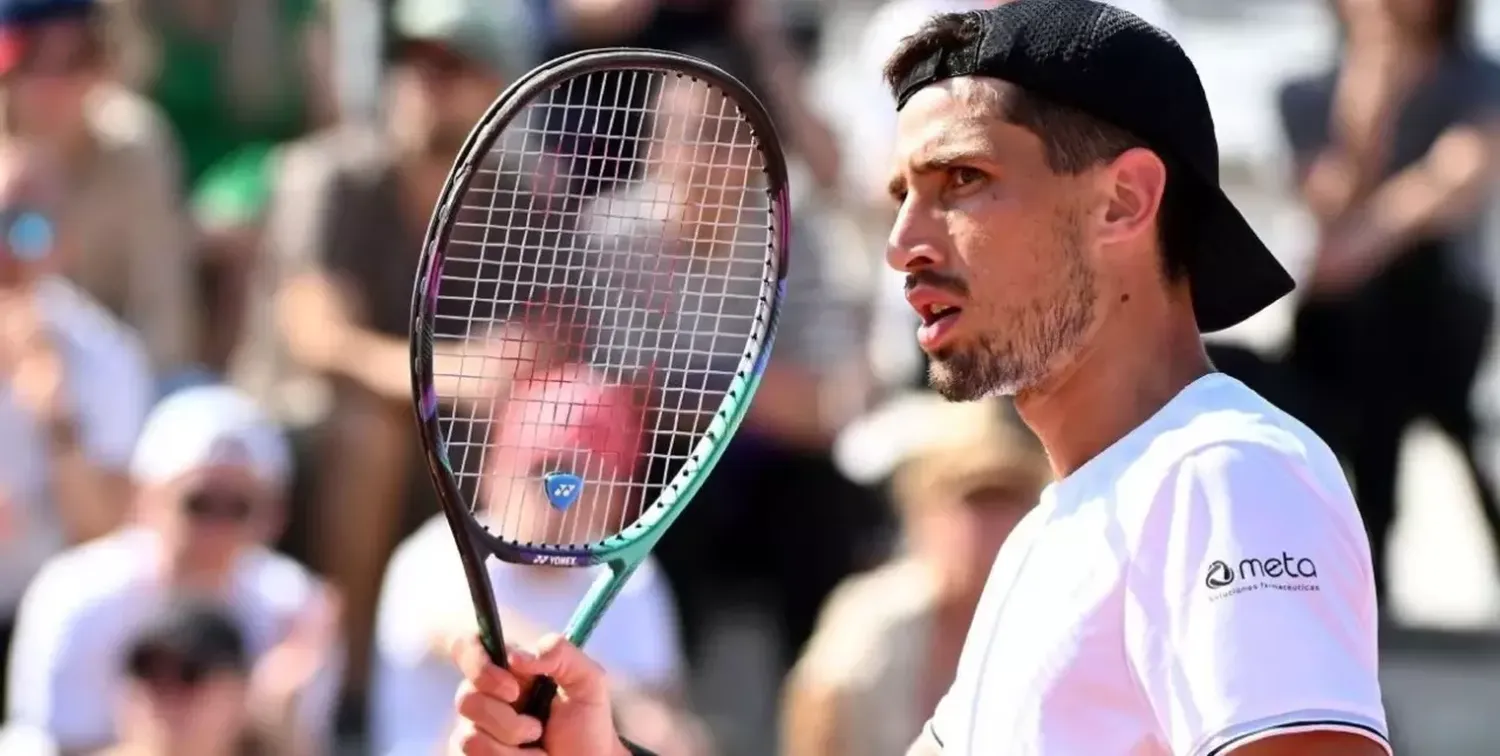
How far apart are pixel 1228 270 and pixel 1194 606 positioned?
1.54 feet

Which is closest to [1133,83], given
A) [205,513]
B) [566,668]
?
[566,668]

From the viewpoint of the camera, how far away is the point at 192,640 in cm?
571

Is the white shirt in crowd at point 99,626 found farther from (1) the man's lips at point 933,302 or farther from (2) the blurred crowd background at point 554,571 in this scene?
(1) the man's lips at point 933,302

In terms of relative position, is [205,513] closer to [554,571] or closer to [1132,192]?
[554,571]

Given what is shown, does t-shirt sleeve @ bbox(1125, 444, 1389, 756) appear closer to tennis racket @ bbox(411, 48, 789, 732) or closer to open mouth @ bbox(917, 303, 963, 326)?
open mouth @ bbox(917, 303, 963, 326)

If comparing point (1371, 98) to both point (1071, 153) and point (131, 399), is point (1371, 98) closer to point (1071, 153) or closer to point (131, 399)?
point (131, 399)

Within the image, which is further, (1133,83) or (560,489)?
(560,489)

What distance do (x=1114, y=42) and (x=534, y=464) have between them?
9.12 feet

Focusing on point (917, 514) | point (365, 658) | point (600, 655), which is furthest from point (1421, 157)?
point (365, 658)

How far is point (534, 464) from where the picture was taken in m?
5.21

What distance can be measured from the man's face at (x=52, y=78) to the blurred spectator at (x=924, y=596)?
2389 millimetres

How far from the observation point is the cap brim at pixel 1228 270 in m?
2.67

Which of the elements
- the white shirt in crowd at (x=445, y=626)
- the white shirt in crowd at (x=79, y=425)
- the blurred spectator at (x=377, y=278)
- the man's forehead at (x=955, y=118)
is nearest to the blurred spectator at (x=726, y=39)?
the blurred spectator at (x=377, y=278)

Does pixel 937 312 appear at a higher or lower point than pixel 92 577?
higher
